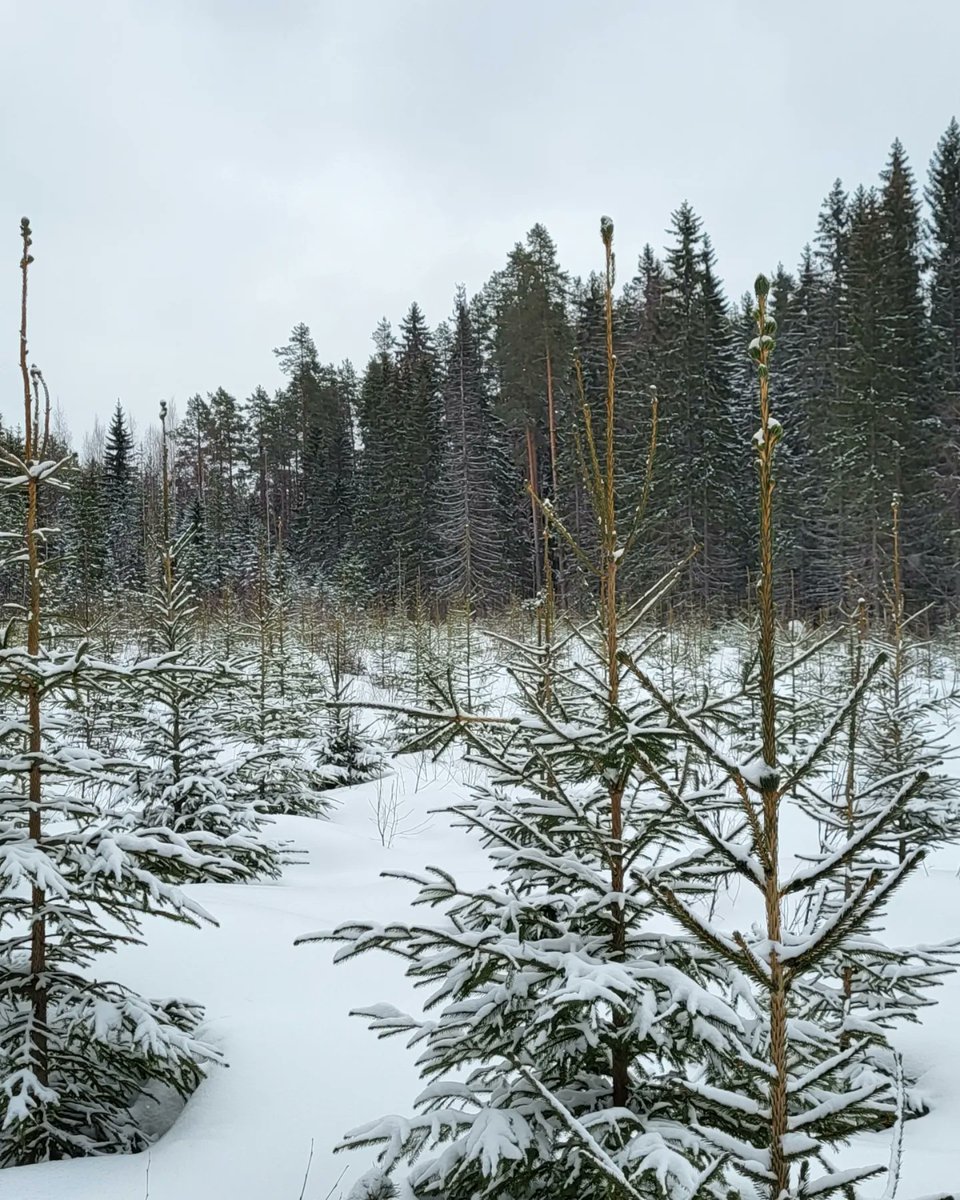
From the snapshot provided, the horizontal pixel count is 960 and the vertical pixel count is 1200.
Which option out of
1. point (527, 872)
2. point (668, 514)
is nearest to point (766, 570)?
point (527, 872)

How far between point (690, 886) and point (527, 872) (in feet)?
1.60

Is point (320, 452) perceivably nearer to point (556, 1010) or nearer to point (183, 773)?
point (183, 773)

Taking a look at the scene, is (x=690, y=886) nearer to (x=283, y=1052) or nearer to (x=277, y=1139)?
(x=277, y=1139)

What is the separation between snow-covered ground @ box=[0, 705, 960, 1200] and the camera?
240 cm

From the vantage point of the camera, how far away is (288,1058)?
3229 millimetres

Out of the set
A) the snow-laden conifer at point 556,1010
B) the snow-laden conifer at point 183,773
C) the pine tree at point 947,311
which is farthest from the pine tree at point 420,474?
the snow-laden conifer at point 556,1010

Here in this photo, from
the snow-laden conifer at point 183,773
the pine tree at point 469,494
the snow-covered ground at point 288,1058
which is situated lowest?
the snow-covered ground at point 288,1058

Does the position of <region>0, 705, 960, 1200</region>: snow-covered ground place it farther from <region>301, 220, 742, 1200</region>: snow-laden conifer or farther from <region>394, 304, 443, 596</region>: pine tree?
<region>394, 304, 443, 596</region>: pine tree

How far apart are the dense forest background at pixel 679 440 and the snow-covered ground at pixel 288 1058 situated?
13.3 m

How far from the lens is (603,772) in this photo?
89.3 inches

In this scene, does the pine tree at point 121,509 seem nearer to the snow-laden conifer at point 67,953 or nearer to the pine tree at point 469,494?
the pine tree at point 469,494

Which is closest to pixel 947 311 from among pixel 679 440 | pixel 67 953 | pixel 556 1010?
pixel 679 440

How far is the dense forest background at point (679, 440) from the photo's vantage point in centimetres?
2341

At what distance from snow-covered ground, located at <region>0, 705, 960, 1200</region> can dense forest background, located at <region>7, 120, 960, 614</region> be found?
524 inches
